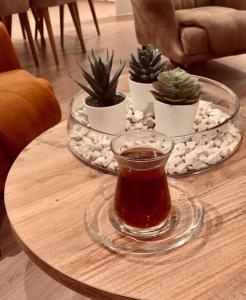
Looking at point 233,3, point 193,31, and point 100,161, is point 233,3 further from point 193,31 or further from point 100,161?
point 100,161

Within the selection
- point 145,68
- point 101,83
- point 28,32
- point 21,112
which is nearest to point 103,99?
point 101,83

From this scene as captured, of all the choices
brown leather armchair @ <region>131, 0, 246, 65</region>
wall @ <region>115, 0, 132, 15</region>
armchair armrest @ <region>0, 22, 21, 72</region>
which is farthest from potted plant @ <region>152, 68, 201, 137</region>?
wall @ <region>115, 0, 132, 15</region>

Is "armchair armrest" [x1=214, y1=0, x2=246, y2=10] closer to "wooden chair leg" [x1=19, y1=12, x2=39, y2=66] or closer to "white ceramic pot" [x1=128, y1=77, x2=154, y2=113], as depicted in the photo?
"wooden chair leg" [x1=19, y1=12, x2=39, y2=66]

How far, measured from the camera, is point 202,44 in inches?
93.0

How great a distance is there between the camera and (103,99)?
38.9 inches

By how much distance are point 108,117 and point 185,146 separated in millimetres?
185

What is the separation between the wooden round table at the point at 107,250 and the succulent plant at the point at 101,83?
154 mm

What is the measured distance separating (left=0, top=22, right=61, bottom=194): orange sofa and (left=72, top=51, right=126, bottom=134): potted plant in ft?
1.58

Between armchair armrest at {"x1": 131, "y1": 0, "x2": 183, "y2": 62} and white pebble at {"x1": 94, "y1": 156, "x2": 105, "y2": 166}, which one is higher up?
white pebble at {"x1": 94, "y1": 156, "x2": 105, "y2": 166}

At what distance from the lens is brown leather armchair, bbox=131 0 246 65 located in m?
2.34

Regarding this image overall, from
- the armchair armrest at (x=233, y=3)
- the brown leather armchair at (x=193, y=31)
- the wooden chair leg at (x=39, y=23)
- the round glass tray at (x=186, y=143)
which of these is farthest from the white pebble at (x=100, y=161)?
the wooden chair leg at (x=39, y=23)

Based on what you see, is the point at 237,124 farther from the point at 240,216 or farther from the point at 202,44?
the point at 202,44

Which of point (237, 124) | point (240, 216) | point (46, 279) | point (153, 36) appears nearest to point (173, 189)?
point (240, 216)

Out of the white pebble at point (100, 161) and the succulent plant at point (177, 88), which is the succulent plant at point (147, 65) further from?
the white pebble at point (100, 161)
